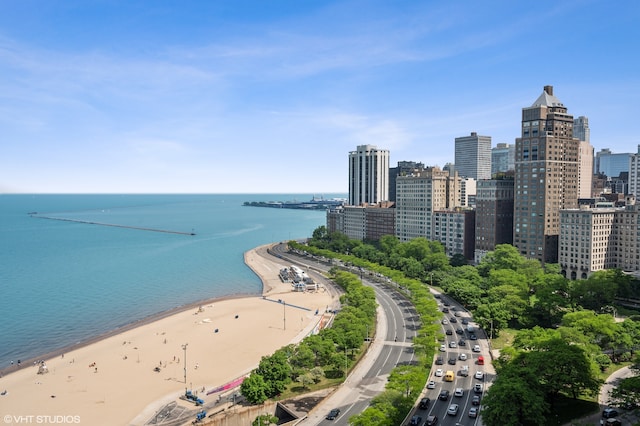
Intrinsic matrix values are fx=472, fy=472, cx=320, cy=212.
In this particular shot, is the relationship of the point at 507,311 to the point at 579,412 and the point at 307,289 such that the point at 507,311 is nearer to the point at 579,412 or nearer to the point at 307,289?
the point at 579,412

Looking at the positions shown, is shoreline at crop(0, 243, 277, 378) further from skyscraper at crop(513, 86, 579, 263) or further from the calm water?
skyscraper at crop(513, 86, 579, 263)

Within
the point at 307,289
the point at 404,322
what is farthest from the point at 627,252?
the point at 307,289

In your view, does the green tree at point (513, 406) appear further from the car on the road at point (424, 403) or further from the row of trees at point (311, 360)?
the row of trees at point (311, 360)

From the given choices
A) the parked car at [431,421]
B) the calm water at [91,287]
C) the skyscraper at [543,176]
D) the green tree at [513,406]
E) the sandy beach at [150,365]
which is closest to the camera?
the green tree at [513,406]

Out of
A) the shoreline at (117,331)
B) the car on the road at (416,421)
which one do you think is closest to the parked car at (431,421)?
the car on the road at (416,421)

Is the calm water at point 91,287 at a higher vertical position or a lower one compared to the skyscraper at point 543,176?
lower

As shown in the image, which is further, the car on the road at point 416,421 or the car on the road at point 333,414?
the car on the road at point 333,414

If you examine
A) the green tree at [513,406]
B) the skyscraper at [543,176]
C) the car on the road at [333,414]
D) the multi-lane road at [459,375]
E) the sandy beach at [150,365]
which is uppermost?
the skyscraper at [543,176]

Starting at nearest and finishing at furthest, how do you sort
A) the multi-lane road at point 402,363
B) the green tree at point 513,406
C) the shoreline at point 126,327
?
the green tree at point 513,406
the multi-lane road at point 402,363
the shoreline at point 126,327
